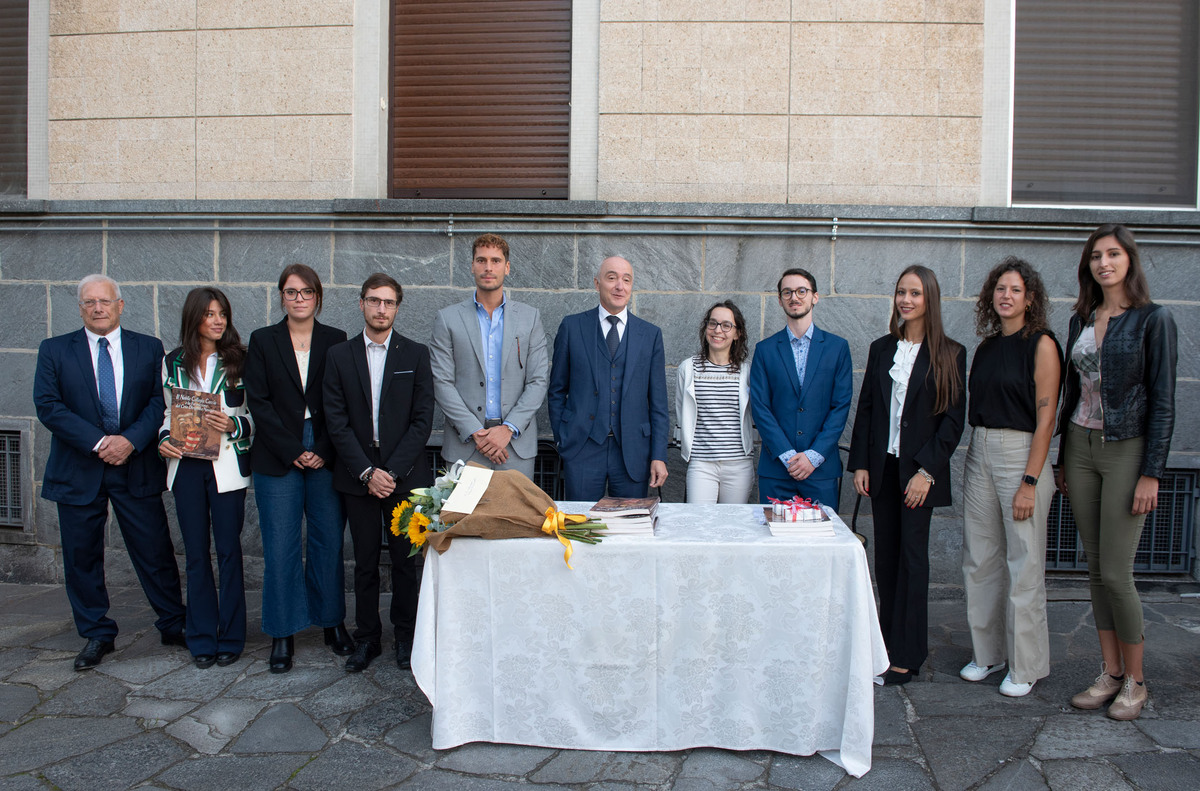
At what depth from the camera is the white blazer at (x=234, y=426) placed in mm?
4176

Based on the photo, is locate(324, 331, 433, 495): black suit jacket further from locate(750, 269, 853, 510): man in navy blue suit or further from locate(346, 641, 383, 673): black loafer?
locate(750, 269, 853, 510): man in navy blue suit

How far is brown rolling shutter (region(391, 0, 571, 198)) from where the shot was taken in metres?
5.69

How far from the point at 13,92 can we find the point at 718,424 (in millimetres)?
6075

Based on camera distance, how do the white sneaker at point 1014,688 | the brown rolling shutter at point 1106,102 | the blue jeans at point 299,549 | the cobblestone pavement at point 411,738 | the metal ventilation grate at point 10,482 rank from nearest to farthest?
the cobblestone pavement at point 411,738, the white sneaker at point 1014,688, the blue jeans at point 299,549, the brown rolling shutter at point 1106,102, the metal ventilation grate at point 10,482

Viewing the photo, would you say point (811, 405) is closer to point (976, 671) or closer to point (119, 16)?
point (976, 671)

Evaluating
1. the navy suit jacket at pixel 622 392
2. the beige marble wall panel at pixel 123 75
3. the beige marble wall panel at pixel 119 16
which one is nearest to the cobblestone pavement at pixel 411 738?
the navy suit jacket at pixel 622 392

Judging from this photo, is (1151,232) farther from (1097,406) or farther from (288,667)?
(288,667)

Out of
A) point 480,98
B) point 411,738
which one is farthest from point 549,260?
point 411,738

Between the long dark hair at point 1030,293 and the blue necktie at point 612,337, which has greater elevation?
the long dark hair at point 1030,293

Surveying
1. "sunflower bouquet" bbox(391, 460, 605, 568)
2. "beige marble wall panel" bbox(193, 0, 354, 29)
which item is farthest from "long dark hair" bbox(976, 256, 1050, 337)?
"beige marble wall panel" bbox(193, 0, 354, 29)

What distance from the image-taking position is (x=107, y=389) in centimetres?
426

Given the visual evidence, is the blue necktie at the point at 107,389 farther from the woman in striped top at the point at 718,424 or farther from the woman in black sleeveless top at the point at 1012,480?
the woman in black sleeveless top at the point at 1012,480

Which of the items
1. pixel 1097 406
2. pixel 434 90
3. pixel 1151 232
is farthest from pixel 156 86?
pixel 1151 232

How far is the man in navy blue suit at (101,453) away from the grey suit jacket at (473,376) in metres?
1.56
